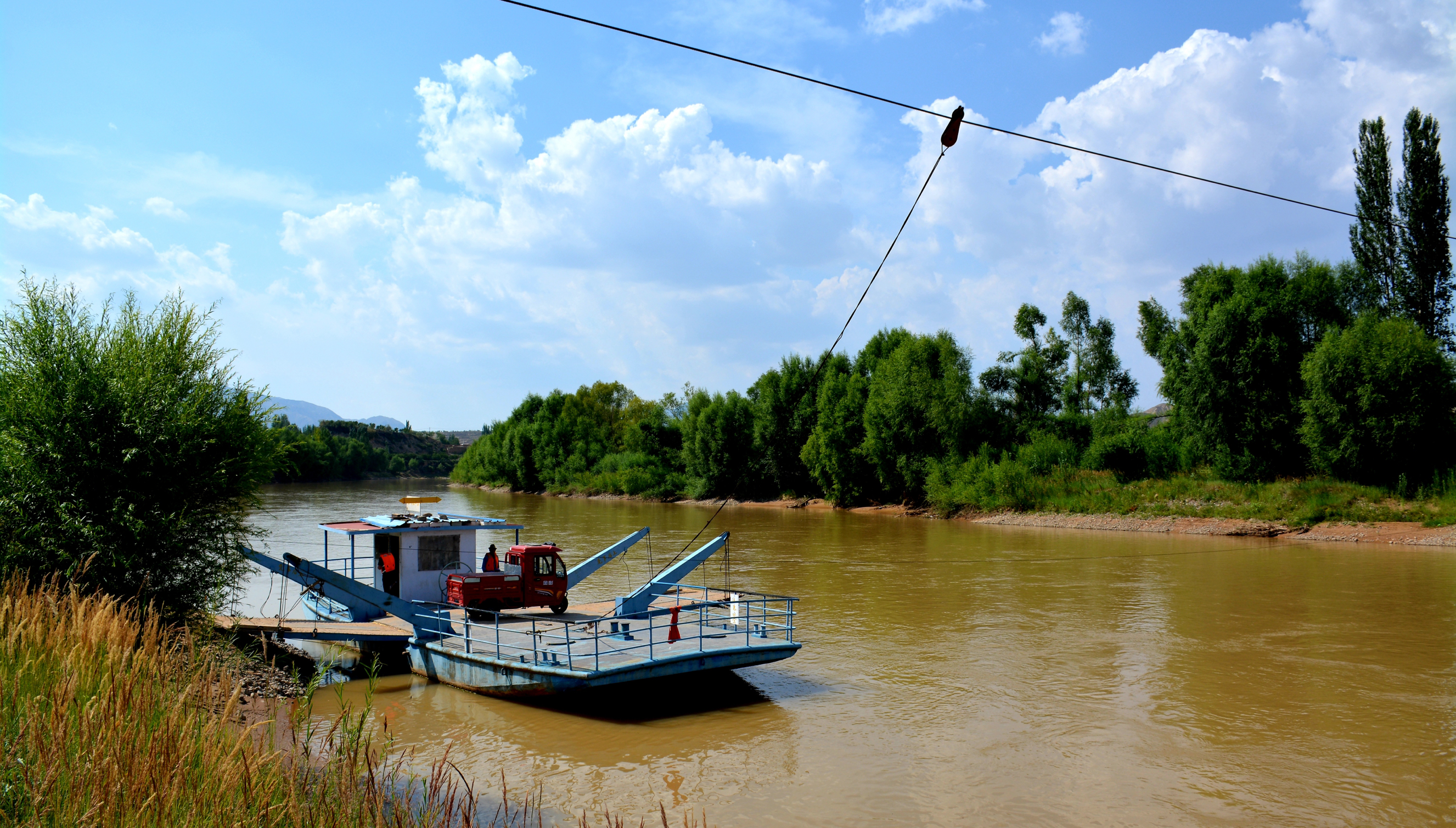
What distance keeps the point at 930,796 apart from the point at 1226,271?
2107 inches

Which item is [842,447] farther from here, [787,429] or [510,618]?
[510,618]

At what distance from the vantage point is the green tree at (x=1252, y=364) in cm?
4775

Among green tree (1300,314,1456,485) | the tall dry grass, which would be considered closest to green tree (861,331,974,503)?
green tree (1300,314,1456,485)

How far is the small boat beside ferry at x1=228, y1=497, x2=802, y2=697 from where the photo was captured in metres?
14.9

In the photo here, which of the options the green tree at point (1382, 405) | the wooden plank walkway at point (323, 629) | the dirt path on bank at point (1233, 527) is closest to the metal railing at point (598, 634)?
the wooden plank walkway at point (323, 629)

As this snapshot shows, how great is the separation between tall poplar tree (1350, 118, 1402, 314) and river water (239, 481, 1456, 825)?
101 feet

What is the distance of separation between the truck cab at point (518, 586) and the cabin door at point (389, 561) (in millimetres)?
1604

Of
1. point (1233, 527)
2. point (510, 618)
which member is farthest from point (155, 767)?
point (1233, 527)

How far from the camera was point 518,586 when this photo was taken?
18.6 metres

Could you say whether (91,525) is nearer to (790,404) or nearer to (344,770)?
(344,770)

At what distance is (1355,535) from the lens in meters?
39.8

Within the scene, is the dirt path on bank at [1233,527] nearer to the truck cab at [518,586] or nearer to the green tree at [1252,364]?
the green tree at [1252,364]

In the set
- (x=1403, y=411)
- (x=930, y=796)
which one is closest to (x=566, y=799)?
(x=930, y=796)

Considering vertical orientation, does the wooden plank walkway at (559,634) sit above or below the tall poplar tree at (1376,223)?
below
